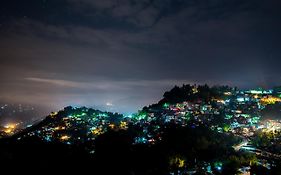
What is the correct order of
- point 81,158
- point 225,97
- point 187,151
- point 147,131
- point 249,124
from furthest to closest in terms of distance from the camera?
point 225,97 < point 249,124 < point 147,131 < point 187,151 < point 81,158

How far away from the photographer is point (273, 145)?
38.8 metres

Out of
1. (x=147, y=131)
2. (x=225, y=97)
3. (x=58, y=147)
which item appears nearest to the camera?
(x=58, y=147)

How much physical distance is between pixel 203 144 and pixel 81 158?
16.0 m

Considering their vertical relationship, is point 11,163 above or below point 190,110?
below

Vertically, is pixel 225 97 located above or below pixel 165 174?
above

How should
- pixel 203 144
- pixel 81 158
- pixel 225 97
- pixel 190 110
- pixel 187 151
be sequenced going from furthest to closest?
1. pixel 225 97
2. pixel 190 110
3. pixel 203 144
4. pixel 187 151
5. pixel 81 158

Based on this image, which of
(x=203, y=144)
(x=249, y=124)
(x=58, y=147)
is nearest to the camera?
(x=58, y=147)

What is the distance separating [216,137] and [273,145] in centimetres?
766

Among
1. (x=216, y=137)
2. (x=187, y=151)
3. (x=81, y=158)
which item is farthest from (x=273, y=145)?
(x=81, y=158)

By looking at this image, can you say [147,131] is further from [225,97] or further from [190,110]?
[225,97]

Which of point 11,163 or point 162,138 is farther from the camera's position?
point 162,138

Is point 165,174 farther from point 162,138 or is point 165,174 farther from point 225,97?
point 225,97

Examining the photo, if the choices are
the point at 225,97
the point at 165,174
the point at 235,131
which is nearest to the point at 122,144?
the point at 165,174

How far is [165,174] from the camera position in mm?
24859
